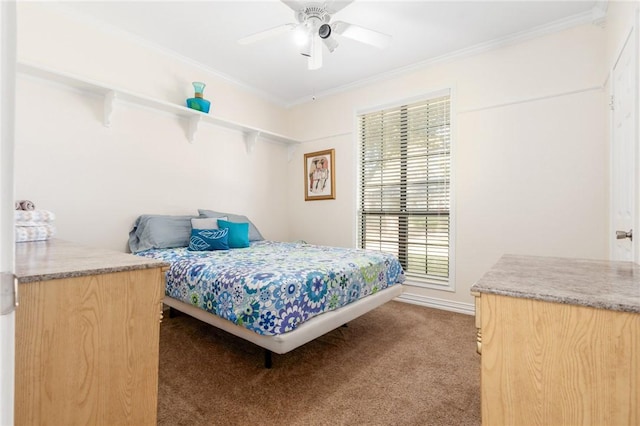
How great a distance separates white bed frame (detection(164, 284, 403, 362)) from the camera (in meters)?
1.70

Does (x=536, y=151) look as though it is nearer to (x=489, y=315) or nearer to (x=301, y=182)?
(x=489, y=315)

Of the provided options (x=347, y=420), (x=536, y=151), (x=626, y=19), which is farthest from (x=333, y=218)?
(x=626, y=19)

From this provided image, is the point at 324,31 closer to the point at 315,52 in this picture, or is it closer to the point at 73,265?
the point at 315,52

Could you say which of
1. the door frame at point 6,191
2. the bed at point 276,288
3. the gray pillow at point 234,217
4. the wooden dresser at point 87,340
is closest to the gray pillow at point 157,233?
the bed at point 276,288

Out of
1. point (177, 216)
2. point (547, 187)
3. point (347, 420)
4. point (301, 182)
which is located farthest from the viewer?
point (301, 182)

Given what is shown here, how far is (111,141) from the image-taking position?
2.82 m

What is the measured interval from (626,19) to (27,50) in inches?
163

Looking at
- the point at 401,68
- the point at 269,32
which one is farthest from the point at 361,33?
the point at 401,68

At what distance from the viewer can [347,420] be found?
1.50 metres

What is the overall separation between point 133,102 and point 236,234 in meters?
1.63

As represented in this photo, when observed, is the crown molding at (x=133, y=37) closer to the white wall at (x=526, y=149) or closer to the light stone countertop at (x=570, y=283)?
the white wall at (x=526, y=149)

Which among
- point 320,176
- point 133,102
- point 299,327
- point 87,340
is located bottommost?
point 299,327

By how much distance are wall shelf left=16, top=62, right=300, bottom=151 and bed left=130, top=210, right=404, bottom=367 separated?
3.90 ft

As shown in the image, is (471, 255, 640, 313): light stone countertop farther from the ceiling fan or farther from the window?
the window
